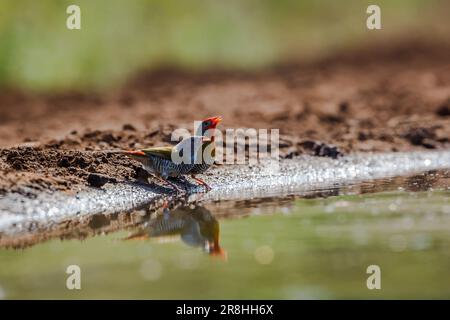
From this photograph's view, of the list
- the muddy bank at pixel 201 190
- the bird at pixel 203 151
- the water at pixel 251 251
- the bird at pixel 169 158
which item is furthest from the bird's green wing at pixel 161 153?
the water at pixel 251 251

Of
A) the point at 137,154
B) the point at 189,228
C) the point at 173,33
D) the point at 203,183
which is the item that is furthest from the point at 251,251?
the point at 173,33

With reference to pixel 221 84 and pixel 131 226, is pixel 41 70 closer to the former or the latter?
pixel 221 84

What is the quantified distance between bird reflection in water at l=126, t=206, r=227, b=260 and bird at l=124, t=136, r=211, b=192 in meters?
0.86

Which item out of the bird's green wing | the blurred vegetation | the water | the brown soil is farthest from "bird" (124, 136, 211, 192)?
the blurred vegetation

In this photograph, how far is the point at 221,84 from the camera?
16312 mm

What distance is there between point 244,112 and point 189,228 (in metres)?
6.22

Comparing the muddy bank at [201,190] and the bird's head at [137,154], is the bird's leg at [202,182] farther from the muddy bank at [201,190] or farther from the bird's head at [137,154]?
the bird's head at [137,154]

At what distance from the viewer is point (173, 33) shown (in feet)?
56.5

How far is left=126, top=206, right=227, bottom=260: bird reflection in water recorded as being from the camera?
7.10 m

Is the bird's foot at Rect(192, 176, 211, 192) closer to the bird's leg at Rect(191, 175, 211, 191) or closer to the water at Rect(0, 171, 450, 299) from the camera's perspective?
the bird's leg at Rect(191, 175, 211, 191)

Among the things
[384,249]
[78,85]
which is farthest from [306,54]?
[384,249]

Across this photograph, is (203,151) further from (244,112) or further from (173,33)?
(173,33)

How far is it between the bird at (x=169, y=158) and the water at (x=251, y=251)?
738 millimetres
